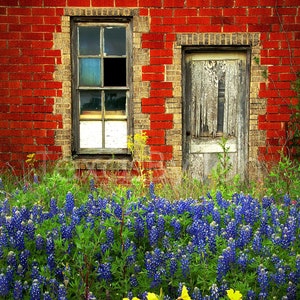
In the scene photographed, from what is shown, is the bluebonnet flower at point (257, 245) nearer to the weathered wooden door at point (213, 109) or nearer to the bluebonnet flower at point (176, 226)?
the bluebonnet flower at point (176, 226)

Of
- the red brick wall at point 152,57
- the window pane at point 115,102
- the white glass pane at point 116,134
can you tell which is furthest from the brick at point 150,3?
the white glass pane at point 116,134

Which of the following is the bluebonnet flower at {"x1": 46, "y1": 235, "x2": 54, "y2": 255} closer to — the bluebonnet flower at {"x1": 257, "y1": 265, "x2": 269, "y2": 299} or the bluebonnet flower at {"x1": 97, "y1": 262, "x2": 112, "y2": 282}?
the bluebonnet flower at {"x1": 97, "y1": 262, "x2": 112, "y2": 282}

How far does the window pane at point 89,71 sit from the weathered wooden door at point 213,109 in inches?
55.0

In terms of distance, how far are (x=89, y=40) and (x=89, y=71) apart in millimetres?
481

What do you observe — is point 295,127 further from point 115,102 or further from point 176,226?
point 176,226

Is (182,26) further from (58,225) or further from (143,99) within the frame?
(58,225)

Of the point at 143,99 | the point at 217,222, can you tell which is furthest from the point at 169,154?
the point at 217,222

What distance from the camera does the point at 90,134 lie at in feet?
31.2

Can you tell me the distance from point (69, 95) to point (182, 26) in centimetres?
204

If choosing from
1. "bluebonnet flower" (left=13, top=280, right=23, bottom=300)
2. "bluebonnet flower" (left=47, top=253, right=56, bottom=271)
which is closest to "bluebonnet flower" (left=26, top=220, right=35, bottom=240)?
"bluebonnet flower" (left=47, top=253, right=56, bottom=271)

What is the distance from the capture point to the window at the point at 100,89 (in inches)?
369

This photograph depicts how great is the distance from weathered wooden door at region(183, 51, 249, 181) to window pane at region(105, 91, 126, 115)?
98 centimetres

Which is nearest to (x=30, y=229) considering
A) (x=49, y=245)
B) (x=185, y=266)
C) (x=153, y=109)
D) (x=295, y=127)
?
(x=49, y=245)

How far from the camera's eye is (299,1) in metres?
9.29
